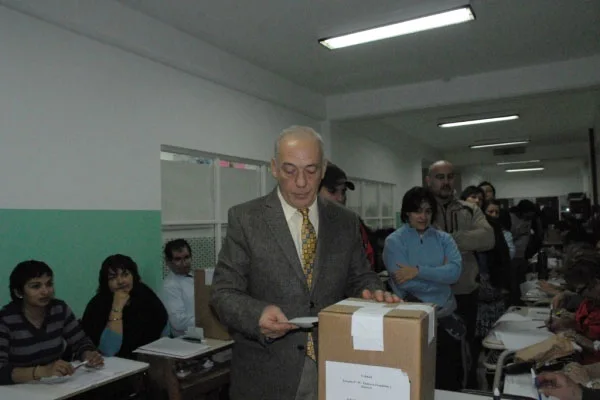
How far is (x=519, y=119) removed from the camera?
812cm

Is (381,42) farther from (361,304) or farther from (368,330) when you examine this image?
(368,330)

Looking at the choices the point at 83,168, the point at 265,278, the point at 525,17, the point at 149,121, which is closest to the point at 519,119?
the point at 525,17

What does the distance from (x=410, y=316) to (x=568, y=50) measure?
15.3 feet

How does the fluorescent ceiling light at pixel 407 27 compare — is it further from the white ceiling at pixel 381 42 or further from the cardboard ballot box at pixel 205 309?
the cardboard ballot box at pixel 205 309

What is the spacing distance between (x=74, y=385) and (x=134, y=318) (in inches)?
36.4

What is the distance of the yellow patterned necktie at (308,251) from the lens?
4.77ft

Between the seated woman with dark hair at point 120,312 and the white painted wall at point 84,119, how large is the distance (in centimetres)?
47

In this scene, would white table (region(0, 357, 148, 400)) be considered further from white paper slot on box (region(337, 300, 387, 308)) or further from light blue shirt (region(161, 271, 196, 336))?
white paper slot on box (region(337, 300, 387, 308))

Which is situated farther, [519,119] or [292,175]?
[519,119]

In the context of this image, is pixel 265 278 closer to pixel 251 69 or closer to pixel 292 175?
pixel 292 175

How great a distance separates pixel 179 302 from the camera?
145 inches

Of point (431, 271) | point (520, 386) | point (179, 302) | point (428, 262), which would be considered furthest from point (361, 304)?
point (179, 302)

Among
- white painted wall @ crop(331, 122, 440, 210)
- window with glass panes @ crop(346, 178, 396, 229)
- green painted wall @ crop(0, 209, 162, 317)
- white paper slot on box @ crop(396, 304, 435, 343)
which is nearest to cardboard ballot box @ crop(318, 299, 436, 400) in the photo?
white paper slot on box @ crop(396, 304, 435, 343)

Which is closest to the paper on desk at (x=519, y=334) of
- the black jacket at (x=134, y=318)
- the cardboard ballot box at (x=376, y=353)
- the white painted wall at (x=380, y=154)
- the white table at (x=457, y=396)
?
the white table at (x=457, y=396)
